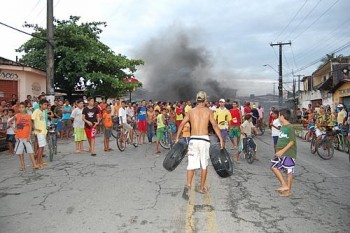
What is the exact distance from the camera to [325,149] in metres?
10.7

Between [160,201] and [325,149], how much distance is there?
7043 mm

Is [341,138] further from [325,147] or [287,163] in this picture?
[287,163]

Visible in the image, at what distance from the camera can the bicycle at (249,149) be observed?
365 inches

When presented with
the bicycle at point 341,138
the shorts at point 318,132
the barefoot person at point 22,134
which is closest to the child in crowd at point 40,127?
the barefoot person at point 22,134

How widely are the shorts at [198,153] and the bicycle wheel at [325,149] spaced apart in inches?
236

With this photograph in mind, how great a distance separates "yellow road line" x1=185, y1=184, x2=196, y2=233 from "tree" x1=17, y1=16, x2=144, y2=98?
16.7 metres

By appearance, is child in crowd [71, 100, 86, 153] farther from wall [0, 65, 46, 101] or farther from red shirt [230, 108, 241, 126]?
wall [0, 65, 46, 101]

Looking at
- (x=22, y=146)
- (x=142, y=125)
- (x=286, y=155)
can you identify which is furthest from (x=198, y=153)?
(x=142, y=125)

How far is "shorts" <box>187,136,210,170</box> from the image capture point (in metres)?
5.79

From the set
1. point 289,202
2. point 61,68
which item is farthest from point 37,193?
point 61,68

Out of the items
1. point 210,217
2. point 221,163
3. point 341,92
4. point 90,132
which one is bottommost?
point 210,217

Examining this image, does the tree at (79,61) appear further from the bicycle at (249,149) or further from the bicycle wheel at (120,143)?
the bicycle at (249,149)

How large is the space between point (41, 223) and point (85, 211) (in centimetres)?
64

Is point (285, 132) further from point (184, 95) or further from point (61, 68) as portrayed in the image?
point (184, 95)
